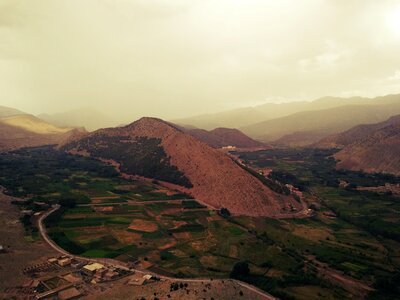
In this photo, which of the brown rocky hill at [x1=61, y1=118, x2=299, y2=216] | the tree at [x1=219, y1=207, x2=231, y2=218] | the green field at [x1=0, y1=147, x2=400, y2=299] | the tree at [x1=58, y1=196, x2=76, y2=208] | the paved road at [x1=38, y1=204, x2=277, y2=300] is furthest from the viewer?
the brown rocky hill at [x1=61, y1=118, x2=299, y2=216]

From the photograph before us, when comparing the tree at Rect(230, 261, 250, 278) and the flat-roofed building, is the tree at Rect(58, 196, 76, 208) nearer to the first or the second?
the flat-roofed building

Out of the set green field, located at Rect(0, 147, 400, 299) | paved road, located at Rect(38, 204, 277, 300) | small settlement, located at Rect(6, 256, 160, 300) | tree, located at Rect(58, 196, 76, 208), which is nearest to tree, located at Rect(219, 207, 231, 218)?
green field, located at Rect(0, 147, 400, 299)

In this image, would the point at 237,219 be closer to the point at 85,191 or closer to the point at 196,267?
the point at 196,267

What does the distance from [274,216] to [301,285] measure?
176 ft

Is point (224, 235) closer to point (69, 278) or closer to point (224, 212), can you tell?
point (224, 212)

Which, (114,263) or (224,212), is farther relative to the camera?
(224,212)

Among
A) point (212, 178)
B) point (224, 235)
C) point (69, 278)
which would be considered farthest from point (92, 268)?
point (212, 178)

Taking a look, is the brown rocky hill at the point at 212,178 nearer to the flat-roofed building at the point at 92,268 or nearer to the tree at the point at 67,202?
the tree at the point at 67,202

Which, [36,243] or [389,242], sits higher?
[36,243]

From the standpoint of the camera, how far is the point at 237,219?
422 ft

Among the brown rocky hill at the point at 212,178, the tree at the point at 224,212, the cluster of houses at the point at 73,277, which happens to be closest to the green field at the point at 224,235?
the tree at the point at 224,212

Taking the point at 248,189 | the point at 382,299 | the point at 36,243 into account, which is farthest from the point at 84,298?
the point at 248,189

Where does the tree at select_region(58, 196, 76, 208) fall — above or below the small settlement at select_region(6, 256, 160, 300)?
above

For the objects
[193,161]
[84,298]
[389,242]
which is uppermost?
[193,161]
